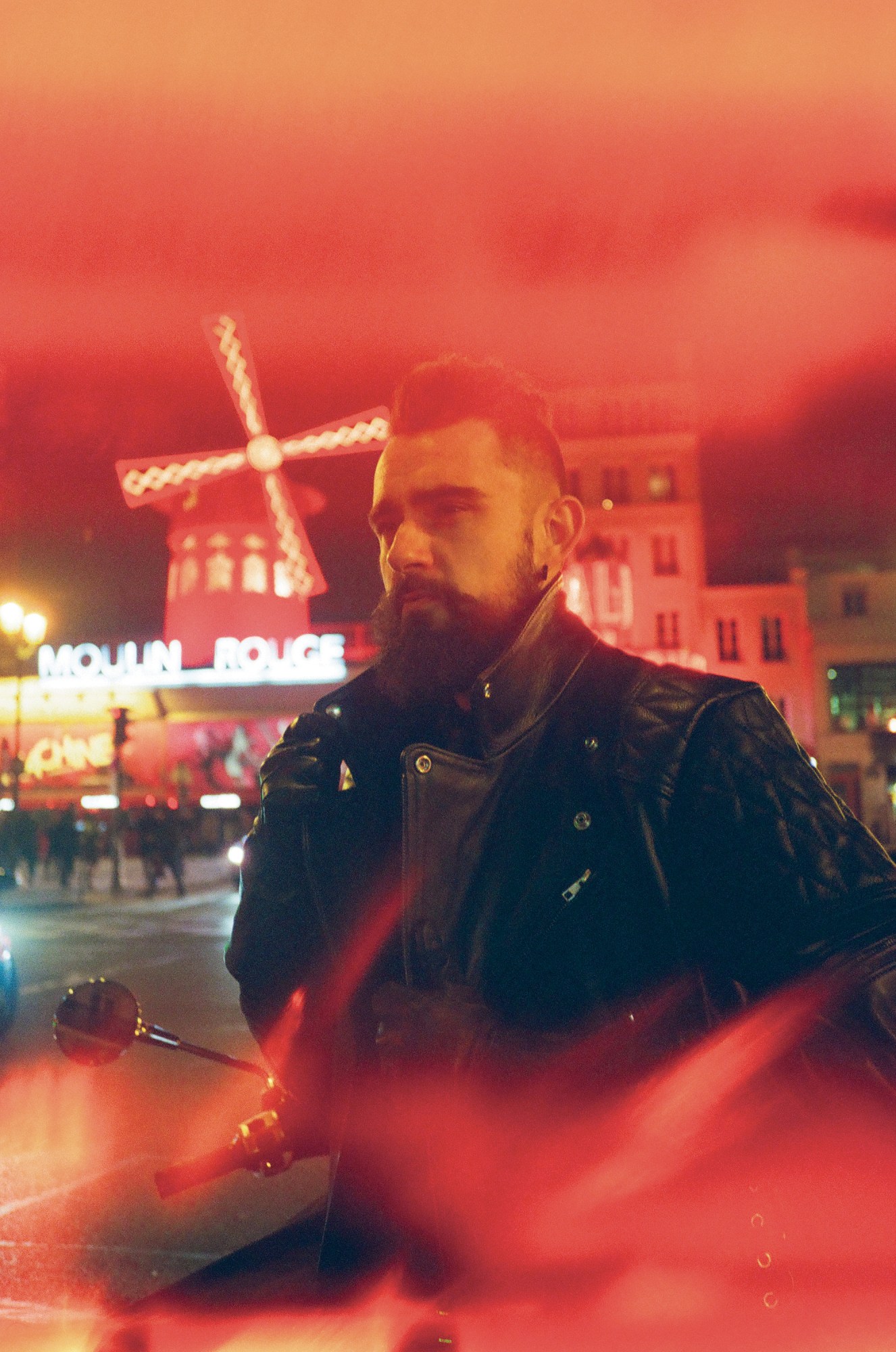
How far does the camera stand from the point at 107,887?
2620 centimetres

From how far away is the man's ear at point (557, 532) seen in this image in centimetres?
168

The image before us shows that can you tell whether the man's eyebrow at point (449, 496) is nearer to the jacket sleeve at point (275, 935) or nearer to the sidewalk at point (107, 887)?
the jacket sleeve at point (275, 935)

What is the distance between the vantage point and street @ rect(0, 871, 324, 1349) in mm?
4195

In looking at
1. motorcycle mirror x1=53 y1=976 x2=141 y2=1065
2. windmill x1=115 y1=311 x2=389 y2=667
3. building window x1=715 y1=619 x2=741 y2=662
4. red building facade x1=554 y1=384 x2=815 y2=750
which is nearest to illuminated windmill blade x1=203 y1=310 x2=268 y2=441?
windmill x1=115 y1=311 x2=389 y2=667

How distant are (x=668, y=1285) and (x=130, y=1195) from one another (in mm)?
4403

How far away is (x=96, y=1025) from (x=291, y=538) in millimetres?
33723

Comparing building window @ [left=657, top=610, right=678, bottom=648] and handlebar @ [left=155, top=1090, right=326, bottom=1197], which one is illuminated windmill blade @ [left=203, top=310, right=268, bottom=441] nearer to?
building window @ [left=657, top=610, right=678, bottom=648]

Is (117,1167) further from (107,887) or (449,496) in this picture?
(107,887)

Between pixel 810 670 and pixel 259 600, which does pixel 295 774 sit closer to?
pixel 259 600

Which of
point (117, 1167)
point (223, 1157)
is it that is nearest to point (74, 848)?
point (117, 1167)

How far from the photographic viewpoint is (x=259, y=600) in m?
42.4

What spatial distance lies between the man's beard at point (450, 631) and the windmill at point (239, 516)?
27.1 metres

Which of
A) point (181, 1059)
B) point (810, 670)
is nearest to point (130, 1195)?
point (181, 1059)

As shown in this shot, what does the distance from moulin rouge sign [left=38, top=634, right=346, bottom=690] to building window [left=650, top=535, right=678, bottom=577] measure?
41.1 ft
